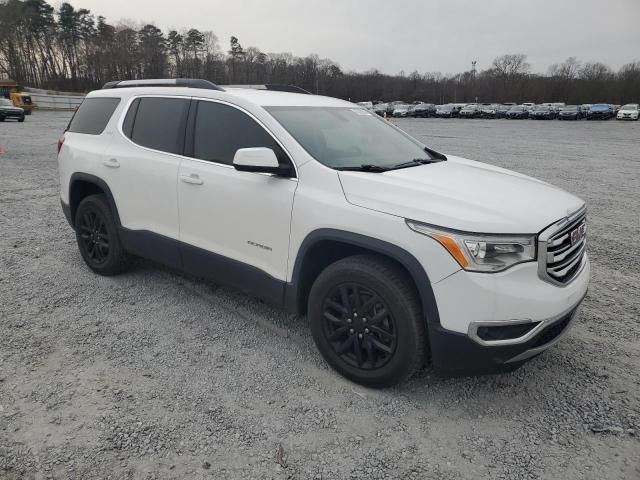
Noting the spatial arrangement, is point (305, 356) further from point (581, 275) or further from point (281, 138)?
point (581, 275)

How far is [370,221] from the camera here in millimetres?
2783

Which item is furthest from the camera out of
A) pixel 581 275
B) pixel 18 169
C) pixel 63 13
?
pixel 63 13

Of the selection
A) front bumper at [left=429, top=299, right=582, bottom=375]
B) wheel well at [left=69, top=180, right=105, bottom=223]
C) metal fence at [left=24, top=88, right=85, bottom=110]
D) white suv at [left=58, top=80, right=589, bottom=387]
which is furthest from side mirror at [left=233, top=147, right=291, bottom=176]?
metal fence at [left=24, top=88, right=85, bottom=110]

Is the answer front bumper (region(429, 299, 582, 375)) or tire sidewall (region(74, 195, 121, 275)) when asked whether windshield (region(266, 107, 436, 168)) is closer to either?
front bumper (region(429, 299, 582, 375))

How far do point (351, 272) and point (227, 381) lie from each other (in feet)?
3.66

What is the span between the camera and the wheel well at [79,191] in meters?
4.81

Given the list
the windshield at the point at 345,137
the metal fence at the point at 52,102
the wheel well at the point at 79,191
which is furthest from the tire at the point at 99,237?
the metal fence at the point at 52,102

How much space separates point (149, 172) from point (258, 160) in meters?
1.42

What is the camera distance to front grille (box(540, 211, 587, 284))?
8.59 ft

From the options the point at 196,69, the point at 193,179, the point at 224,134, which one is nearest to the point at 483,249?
the point at 224,134

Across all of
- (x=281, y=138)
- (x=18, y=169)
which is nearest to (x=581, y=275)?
(x=281, y=138)

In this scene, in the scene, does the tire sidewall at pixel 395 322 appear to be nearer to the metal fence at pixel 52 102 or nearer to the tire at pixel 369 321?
the tire at pixel 369 321

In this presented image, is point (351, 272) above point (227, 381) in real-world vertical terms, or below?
above

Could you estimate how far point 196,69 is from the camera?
3679 inches
